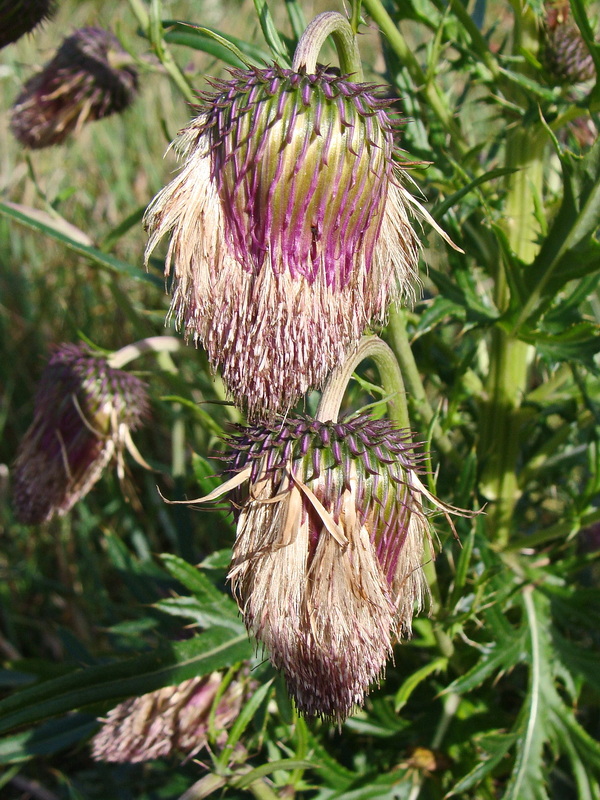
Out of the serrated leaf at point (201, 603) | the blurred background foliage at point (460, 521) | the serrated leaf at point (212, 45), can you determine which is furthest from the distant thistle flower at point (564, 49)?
the serrated leaf at point (201, 603)

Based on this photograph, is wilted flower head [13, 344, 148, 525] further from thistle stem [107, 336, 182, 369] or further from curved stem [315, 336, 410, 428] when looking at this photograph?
curved stem [315, 336, 410, 428]

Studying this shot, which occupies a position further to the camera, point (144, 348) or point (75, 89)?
point (75, 89)

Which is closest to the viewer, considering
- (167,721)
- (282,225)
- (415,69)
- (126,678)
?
(282,225)

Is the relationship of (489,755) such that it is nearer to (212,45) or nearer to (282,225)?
(282,225)

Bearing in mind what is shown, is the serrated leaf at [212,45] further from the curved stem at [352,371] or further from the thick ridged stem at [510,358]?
the curved stem at [352,371]

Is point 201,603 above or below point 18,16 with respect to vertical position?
below

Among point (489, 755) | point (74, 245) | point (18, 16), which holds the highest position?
point (18, 16)

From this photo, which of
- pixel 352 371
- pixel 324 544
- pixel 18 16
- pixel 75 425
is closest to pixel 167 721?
pixel 75 425
